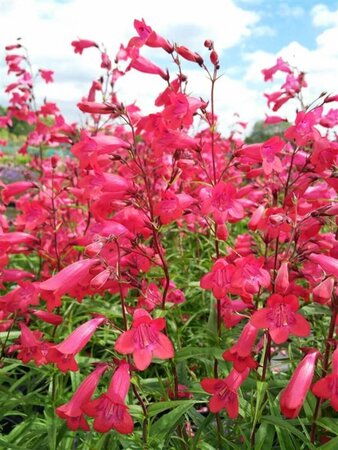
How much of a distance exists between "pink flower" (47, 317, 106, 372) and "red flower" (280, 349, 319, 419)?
838 mm

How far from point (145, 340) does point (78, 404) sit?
0.41 metres

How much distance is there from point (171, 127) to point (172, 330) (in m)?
1.82

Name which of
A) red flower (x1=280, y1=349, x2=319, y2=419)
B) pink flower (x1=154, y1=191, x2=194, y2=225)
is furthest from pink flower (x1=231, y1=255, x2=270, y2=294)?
pink flower (x1=154, y1=191, x2=194, y2=225)

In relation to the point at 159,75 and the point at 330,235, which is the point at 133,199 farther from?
the point at 330,235

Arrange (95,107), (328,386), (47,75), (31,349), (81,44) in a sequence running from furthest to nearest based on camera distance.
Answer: (47,75)
(81,44)
(31,349)
(95,107)
(328,386)

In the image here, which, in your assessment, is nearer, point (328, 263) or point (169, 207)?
point (328, 263)

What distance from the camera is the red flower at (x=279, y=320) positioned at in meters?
2.07

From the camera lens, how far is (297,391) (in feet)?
6.66

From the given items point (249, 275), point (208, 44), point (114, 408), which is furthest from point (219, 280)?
point (208, 44)

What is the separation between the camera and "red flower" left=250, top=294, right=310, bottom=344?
207 cm

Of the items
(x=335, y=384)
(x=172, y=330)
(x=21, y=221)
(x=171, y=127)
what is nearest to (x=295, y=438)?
(x=335, y=384)

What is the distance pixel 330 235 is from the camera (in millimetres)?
2990

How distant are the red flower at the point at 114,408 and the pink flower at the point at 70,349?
0.19 m

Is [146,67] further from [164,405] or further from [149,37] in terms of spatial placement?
[164,405]
